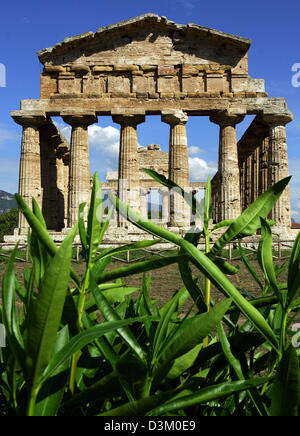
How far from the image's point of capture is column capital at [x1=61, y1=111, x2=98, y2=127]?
2138 centimetres

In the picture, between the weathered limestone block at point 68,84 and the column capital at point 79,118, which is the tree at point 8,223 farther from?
the weathered limestone block at point 68,84

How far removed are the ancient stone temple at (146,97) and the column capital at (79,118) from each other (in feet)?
0.19

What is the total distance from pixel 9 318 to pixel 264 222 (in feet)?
1.98

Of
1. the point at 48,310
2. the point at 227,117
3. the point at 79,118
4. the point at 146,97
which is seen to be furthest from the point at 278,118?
the point at 48,310

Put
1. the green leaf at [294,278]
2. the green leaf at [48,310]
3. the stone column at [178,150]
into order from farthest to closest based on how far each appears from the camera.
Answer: the stone column at [178,150], the green leaf at [294,278], the green leaf at [48,310]

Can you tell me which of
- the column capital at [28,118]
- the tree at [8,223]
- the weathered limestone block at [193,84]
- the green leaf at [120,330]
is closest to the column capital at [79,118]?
the column capital at [28,118]

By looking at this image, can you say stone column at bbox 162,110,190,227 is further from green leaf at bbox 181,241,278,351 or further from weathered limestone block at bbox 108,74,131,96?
green leaf at bbox 181,241,278,351

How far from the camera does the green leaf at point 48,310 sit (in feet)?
1.95

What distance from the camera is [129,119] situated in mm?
21641

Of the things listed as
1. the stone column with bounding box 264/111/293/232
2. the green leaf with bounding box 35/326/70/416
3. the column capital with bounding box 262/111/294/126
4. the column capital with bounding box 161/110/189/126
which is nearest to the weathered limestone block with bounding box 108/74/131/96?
the column capital with bounding box 161/110/189/126

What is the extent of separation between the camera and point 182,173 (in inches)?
844

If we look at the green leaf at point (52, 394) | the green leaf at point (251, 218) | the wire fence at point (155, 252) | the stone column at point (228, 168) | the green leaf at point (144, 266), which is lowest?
the wire fence at point (155, 252)

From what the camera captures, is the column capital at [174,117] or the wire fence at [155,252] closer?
the wire fence at [155,252]
